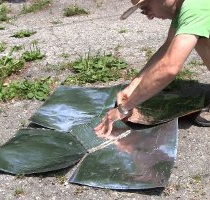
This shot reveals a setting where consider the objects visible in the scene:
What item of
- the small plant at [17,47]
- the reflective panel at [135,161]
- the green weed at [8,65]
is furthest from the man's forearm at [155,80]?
the small plant at [17,47]

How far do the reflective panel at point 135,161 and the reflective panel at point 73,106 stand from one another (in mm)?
388

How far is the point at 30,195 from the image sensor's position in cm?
275

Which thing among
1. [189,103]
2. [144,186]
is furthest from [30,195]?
[189,103]

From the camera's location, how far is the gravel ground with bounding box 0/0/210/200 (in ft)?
9.00

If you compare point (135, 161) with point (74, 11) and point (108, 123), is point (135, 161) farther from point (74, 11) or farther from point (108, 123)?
point (74, 11)

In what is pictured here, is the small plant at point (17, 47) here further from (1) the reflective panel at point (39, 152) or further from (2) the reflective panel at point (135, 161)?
(2) the reflective panel at point (135, 161)

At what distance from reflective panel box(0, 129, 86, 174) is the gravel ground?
59mm

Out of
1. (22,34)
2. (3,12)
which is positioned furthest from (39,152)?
(3,12)

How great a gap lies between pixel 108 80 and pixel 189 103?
869 millimetres

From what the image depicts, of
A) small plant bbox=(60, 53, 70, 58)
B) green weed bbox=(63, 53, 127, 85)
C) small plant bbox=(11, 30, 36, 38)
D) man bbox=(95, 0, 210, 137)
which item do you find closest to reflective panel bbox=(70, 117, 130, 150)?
man bbox=(95, 0, 210, 137)

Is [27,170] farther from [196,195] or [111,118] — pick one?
[196,195]

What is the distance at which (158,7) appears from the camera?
9.16 feet

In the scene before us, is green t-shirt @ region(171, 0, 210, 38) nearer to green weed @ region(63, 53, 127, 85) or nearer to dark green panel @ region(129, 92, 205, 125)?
dark green panel @ region(129, 92, 205, 125)

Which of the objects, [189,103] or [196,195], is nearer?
[196,195]
